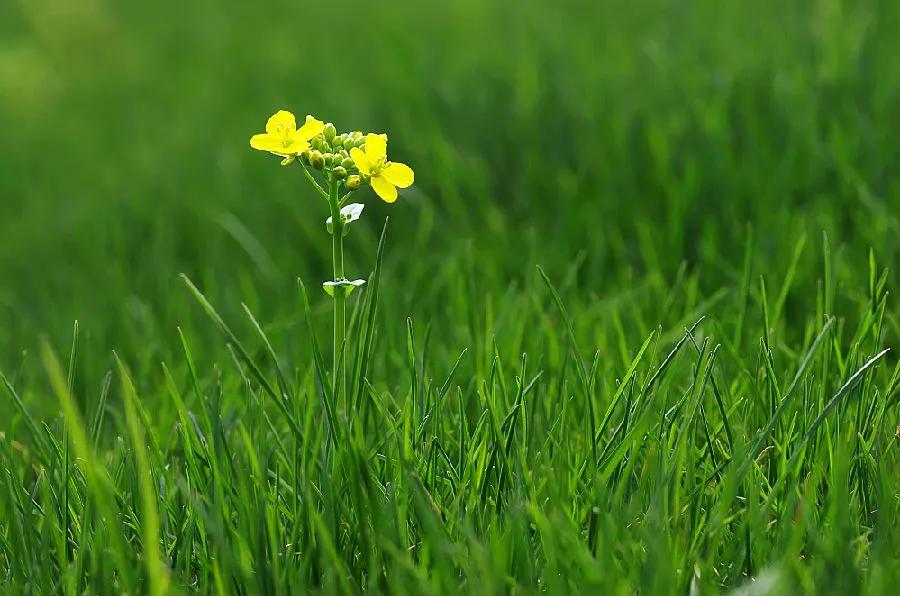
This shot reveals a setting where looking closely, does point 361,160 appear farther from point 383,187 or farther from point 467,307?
point 467,307

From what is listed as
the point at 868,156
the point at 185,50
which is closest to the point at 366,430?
the point at 868,156

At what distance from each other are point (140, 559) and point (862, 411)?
3.42ft

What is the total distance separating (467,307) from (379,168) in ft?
2.93

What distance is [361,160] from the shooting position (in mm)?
1356

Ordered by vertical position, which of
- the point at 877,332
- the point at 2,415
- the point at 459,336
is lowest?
the point at 2,415

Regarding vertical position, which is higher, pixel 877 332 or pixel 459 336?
pixel 877 332

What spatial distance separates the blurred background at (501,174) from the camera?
2.55 metres

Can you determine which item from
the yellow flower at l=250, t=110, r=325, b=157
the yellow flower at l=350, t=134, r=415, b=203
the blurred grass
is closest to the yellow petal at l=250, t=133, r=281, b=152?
the yellow flower at l=250, t=110, r=325, b=157

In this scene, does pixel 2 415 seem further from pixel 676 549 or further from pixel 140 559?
pixel 676 549

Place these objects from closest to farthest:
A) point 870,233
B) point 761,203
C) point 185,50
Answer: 1. point 870,233
2. point 761,203
3. point 185,50

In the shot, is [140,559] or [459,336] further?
[459,336]

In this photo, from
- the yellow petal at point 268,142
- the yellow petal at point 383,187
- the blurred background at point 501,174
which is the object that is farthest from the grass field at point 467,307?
the yellow petal at point 268,142

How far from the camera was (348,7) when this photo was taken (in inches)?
230

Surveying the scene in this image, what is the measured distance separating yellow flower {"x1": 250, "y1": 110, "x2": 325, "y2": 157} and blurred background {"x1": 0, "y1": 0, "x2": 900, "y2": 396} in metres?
0.61
